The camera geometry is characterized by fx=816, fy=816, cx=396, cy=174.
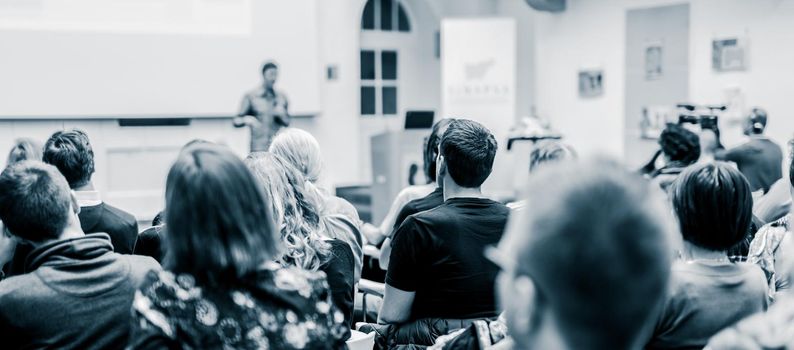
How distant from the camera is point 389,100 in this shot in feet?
32.8

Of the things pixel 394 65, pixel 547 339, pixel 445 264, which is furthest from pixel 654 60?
pixel 547 339

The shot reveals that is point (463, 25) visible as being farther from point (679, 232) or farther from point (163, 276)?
point (163, 276)

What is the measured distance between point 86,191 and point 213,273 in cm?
193

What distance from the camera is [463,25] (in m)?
9.08

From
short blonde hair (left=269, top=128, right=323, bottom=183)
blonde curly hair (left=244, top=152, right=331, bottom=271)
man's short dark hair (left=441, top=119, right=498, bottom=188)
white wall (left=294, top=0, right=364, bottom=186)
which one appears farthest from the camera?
white wall (left=294, top=0, right=364, bottom=186)

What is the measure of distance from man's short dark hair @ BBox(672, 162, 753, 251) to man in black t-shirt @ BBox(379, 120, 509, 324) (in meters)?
0.58

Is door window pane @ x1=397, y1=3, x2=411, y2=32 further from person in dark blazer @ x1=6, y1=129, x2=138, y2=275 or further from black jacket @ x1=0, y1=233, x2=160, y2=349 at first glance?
black jacket @ x1=0, y1=233, x2=160, y2=349

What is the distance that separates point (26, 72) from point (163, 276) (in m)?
6.72

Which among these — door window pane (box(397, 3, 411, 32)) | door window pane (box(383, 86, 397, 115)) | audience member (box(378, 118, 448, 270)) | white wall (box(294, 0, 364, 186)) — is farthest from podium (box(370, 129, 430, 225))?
audience member (box(378, 118, 448, 270))

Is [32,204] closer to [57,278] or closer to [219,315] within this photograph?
[57,278]

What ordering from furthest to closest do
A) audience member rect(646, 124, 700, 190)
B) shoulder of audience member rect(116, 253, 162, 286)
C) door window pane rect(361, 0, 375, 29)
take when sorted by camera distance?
door window pane rect(361, 0, 375, 29) → audience member rect(646, 124, 700, 190) → shoulder of audience member rect(116, 253, 162, 286)

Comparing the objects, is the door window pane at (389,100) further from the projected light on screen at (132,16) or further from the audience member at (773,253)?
the audience member at (773,253)

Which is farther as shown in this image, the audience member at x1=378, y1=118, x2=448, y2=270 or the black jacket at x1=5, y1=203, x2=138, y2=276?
the black jacket at x1=5, y1=203, x2=138, y2=276

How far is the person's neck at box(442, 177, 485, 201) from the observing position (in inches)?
93.5
